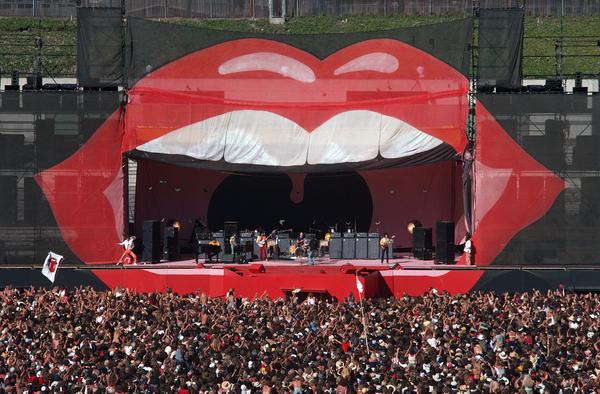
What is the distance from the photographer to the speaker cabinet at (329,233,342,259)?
36531 millimetres

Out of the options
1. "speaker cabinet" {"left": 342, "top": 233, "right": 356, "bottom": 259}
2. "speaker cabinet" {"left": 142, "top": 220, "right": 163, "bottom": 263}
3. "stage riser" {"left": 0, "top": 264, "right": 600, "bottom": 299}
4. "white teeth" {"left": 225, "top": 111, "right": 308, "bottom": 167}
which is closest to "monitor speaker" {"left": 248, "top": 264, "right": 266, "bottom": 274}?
"stage riser" {"left": 0, "top": 264, "right": 600, "bottom": 299}

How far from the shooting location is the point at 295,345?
22.5m

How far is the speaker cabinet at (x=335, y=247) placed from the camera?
36.5m

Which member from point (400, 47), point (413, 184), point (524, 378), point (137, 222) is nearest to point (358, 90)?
point (400, 47)

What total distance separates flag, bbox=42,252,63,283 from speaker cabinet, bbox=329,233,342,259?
734 centimetres

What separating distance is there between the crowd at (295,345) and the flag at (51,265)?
387 centimetres

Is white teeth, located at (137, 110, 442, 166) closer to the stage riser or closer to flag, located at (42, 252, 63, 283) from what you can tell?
the stage riser

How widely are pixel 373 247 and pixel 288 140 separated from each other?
372 centimetres

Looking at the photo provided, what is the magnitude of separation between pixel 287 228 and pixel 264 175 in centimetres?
171

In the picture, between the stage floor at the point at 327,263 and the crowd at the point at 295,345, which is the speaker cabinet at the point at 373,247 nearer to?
the stage floor at the point at 327,263

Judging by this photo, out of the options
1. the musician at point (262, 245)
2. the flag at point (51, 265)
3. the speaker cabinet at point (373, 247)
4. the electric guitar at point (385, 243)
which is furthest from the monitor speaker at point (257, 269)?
the flag at point (51, 265)

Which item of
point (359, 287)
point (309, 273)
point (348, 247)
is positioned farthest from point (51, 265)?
point (348, 247)

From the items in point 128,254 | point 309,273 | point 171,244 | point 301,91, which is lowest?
point 309,273

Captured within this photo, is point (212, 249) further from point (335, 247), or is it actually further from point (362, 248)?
point (362, 248)
